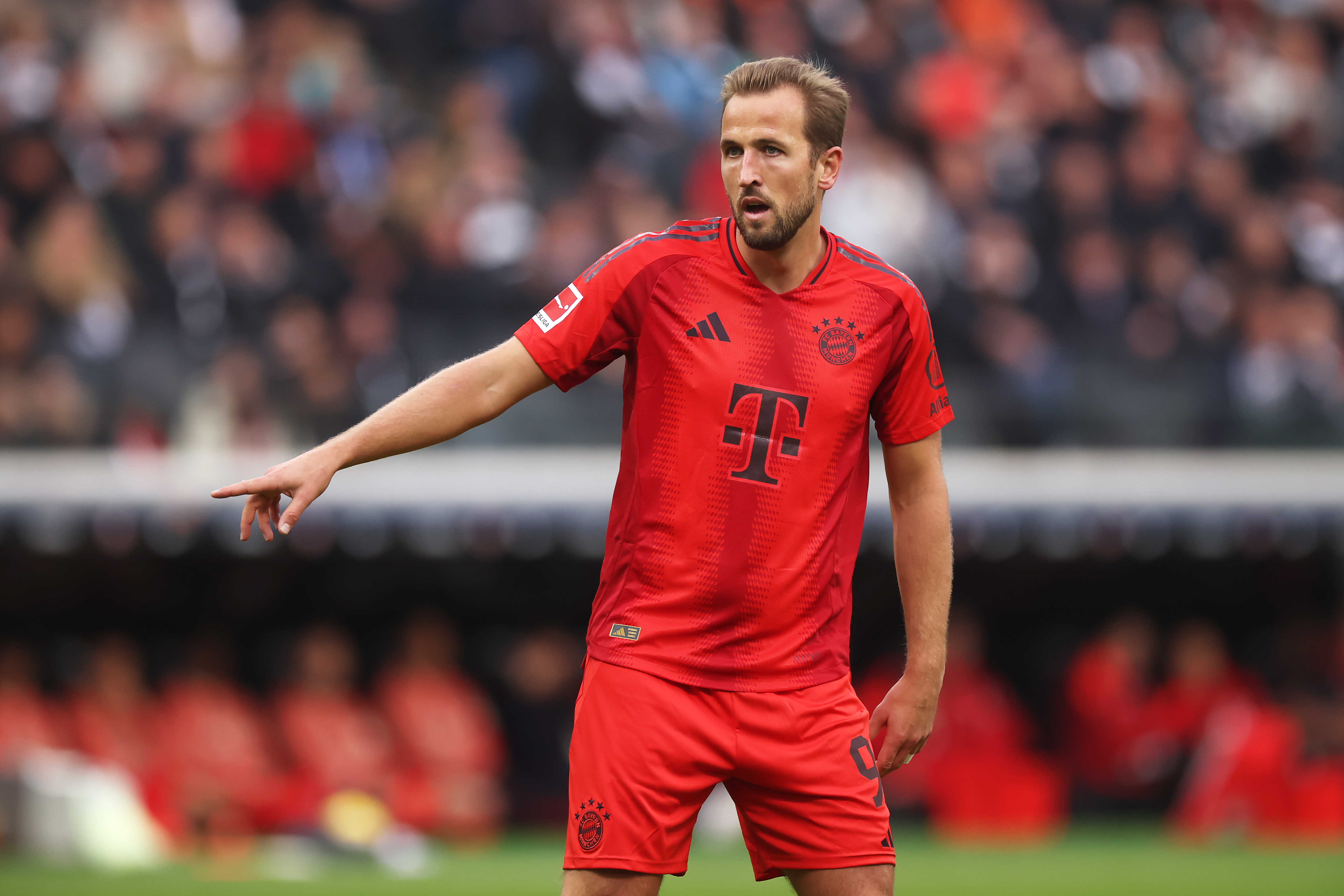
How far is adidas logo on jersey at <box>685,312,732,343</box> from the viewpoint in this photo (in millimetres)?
3805

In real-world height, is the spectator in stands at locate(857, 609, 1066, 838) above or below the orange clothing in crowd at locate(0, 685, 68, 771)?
below

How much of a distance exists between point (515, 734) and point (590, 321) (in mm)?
8867

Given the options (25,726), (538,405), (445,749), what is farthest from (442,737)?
(25,726)

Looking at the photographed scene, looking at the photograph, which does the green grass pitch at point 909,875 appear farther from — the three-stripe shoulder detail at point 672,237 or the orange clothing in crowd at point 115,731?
the three-stripe shoulder detail at point 672,237

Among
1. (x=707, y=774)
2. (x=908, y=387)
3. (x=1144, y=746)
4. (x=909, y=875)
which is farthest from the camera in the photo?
(x=1144, y=746)

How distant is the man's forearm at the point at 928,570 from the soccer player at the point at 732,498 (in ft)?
0.42

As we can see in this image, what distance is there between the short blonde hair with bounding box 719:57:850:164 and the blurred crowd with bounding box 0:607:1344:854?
7.55 meters

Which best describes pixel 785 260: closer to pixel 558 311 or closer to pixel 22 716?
pixel 558 311

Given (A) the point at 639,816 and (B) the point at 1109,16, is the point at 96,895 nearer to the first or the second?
(A) the point at 639,816

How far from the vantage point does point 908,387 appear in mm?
3961

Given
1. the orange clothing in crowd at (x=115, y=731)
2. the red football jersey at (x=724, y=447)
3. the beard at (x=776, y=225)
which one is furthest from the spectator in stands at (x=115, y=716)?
the beard at (x=776, y=225)

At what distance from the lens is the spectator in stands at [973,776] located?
12266 millimetres

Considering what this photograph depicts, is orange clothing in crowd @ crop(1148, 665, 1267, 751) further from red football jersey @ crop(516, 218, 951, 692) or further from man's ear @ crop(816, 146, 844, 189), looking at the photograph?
man's ear @ crop(816, 146, 844, 189)

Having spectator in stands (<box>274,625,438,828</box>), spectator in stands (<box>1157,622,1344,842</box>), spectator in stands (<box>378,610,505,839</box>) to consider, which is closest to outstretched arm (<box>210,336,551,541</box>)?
spectator in stands (<box>274,625,438,828</box>)
